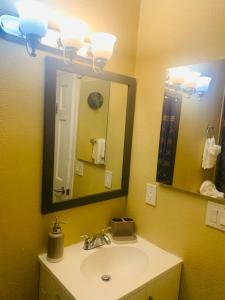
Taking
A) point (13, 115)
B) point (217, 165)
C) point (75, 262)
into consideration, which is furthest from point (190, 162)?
point (13, 115)

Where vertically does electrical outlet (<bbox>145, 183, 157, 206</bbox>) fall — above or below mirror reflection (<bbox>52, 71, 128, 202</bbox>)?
below

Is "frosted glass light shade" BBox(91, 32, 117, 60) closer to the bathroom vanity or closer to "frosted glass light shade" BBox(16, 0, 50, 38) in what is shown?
"frosted glass light shade" BBox(16, 0, 50, 38)

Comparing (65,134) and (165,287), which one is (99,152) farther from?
(165,287)

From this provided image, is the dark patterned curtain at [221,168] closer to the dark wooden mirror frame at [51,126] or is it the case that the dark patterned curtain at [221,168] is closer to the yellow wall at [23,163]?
the dark wooden mirror frame at [51,126]

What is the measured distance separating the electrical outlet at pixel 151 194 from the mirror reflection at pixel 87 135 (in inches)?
8.1

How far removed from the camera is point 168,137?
4.31 feet

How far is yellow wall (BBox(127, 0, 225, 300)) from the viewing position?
1.15 m

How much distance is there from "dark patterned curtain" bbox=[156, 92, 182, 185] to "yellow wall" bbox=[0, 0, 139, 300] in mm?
562

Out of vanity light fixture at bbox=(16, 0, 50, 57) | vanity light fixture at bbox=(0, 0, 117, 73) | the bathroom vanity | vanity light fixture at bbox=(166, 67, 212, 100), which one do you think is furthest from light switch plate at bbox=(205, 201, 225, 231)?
vanity light fixture at bbox=(16, 0, 50, 57)

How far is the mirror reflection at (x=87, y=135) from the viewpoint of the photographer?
1.22 meters

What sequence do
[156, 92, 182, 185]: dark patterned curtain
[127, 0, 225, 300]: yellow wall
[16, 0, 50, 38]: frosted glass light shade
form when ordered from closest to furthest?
[16, 0, 50, 38]: frosted glass light shade, [127, 0, 225, 300]: yellow wall, [156, 92, 182, 185]: dark patterned curtain

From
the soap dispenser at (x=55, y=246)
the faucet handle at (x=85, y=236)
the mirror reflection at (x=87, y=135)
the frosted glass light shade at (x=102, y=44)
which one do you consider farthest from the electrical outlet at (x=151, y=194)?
the frosted glass light shade at (x=102, y=44)

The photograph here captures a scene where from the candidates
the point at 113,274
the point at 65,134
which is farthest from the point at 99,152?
the point at 113,274

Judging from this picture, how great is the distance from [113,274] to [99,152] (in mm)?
727
